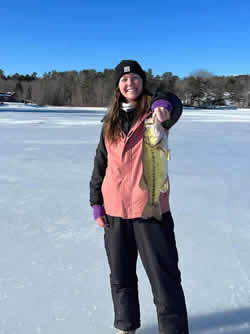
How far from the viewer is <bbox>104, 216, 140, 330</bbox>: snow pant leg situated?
4.94ft

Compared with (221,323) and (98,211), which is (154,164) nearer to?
(98,211)

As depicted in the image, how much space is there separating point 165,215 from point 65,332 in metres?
0.90

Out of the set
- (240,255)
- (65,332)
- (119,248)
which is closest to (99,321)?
(65,332)

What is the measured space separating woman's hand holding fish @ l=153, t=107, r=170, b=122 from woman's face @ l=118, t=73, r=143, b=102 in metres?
0.21

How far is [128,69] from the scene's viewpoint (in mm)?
1416

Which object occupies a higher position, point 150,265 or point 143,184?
point 143,184

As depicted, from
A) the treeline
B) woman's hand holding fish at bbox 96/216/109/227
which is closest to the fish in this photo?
woman's hand holding fish at bbox 96/216/109/227

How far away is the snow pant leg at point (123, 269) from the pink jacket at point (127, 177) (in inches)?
3.3

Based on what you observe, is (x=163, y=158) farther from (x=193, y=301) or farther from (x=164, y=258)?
(x=193, y=301)

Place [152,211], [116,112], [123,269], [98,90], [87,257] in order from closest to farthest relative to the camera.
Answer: [152,211] < [116,112] < [123,269] < [87,257] < [98,90]

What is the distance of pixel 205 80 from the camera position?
7244 cm

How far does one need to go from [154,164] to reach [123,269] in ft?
2.10

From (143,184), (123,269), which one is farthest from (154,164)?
(123,269)

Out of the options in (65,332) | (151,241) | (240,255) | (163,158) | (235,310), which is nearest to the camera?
(163,158)
